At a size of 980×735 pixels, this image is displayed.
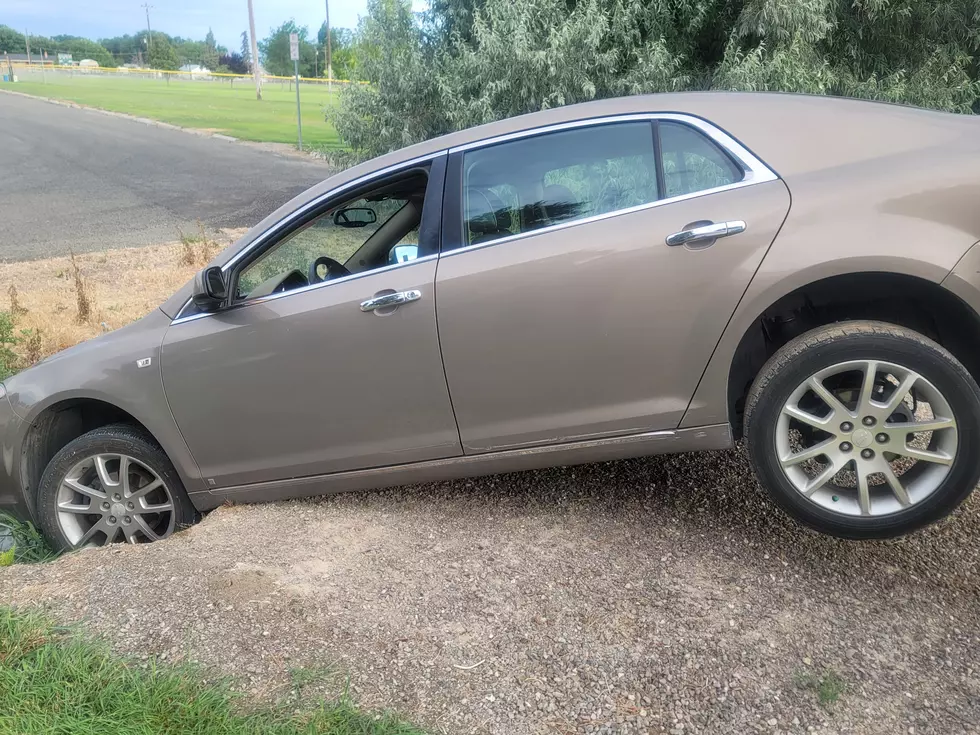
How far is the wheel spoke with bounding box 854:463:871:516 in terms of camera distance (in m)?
2.99

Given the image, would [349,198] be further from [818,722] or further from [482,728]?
[818,722]

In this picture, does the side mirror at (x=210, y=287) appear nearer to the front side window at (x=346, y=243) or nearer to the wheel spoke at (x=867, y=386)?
the front side window at (x=346, y=243)

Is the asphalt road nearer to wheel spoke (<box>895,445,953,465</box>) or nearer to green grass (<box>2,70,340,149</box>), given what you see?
green grass (<box>2,70,340,149</box>)

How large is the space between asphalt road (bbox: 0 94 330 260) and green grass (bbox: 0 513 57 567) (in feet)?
27.5

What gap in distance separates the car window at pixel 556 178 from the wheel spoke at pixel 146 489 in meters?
2.00

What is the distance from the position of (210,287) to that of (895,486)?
2.83m

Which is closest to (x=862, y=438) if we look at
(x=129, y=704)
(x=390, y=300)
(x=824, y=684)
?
(x=824, y=684)

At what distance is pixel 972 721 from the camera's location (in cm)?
238

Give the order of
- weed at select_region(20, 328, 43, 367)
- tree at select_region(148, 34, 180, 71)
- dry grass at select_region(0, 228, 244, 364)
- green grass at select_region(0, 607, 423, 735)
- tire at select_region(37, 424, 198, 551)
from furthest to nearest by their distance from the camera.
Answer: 1. tree at select_region(148, 34, 180, 71)
2. dry grass at select_region(0, 228, 244, 364)
3. weed at select_region(20, 328, 43, 367)
4. tire at select_region(37, 424, 198, 551)
5. green grass at select_region(0, 607, 423, 735)

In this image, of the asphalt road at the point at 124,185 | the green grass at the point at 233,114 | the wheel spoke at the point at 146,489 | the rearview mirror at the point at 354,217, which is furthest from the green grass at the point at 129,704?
the green grass at the point at 233,114

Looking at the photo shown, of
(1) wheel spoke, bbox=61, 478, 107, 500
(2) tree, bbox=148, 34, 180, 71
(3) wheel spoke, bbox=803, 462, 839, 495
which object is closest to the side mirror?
(1) wheel spoke, bbox=61, 478, 107, 500

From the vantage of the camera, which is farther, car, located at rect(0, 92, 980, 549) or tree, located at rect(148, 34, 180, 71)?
tree, located at rect(148, 34, 180, 71)

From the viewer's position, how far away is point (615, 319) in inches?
123

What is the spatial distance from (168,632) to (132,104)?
5068cm
